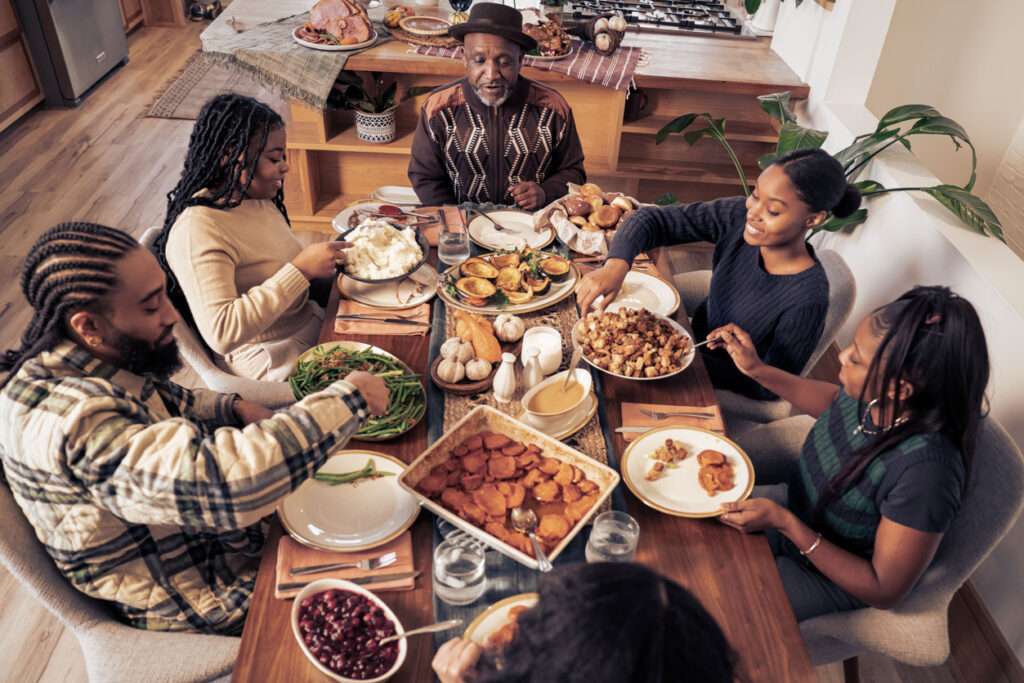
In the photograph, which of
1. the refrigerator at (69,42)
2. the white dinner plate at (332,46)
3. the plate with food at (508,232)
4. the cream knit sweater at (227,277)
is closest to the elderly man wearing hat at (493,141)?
the plate with food at (508,232)

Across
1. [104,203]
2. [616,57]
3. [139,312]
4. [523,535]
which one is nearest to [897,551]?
[523,535]

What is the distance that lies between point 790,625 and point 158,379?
1.25m

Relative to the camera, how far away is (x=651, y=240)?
230 centimetres

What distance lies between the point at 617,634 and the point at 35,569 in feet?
3.58

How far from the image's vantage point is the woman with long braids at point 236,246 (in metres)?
1.88

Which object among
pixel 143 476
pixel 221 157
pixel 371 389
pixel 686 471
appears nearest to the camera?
pixel 143 476

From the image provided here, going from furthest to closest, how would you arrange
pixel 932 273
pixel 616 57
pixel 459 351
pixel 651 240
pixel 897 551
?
pixel 616 57 → pixel 932 273 → pixel 651 240 → pixel 459 351 → pixel 897 551

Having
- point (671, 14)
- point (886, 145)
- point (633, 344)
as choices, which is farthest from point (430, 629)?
point (671, 14)

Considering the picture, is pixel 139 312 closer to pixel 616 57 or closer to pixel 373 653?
pixel 373 653

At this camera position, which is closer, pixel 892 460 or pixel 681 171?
pixel 892 460

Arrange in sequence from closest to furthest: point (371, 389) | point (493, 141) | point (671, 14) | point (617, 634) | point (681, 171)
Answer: point (617, 634) < point (371, 389) < point (493, 141) < point (681, 171) < point (671, 14)

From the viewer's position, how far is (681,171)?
3.91 m

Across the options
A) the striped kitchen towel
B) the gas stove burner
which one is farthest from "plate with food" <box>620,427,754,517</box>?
the gas stove burner

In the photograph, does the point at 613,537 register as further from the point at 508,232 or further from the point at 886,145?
the point at 886,145
